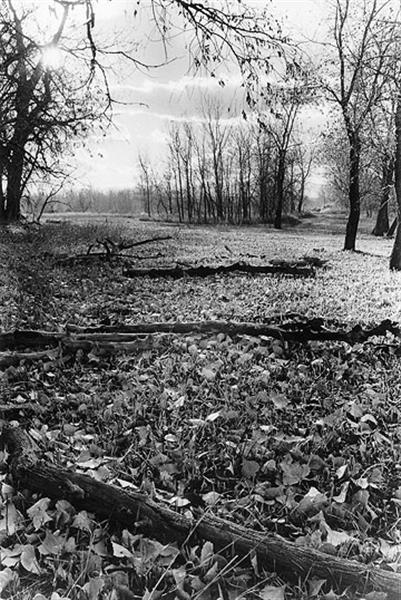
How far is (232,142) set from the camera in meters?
6.01

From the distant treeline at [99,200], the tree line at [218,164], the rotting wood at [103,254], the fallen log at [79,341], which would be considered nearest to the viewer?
the fallen log at [79,341]

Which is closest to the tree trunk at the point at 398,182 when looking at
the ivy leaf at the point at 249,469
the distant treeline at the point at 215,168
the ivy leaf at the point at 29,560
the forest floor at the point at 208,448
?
the distant treeline at the point at 215,168

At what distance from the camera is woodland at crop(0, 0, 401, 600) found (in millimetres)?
1838

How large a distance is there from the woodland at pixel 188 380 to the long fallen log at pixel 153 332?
0.02 m

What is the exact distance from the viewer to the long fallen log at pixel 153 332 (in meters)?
4.35

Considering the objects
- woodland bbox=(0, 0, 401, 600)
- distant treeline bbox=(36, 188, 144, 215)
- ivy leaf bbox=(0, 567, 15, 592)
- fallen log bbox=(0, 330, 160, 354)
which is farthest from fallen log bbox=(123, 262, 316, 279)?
ivy leaf bbox=(0, 567, 15, 592)

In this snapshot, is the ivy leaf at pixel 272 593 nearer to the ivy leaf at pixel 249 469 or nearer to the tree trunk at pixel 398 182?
the ivy leaf at pixel 249 469

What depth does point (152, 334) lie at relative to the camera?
458 cm

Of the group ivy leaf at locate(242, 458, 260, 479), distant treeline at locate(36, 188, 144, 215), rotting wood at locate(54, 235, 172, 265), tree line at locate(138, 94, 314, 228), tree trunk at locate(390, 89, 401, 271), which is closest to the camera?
ivy leaf at locate(242, 458, 260, 479)

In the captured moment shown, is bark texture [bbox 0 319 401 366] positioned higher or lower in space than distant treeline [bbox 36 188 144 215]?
lower

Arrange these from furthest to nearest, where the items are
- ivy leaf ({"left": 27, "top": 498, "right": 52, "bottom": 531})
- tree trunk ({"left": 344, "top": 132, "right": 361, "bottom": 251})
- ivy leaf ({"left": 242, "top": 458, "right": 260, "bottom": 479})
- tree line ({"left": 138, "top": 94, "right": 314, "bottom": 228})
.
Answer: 1. tree trunk ({"left": 344, "top": 132, "right": 361, "bottom": 251})
2. tree line ({"left": 138, "top": 94, "right": 314, "bottom": 228})
3. ivy leaf ({"left": 242, "top": 458, "right": 260, "bottom": 479})
4. ivy leaf ({"left": 27, "top": 498, "right": 52, "bottom": 531})

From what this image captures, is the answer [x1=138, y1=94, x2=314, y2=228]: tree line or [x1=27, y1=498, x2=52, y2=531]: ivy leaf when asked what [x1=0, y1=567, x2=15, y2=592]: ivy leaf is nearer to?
[x1=27, y1=498, x2=52, y2=531]: ivy leaf

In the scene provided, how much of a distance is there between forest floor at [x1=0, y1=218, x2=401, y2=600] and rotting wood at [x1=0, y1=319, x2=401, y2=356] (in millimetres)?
97

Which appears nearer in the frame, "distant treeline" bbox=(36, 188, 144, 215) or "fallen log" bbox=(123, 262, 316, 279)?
"distant treeline" bbox=(36, 188, 144, 215)
